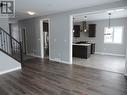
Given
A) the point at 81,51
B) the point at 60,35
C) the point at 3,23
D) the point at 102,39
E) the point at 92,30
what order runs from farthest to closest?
the point at 92,30
the point at 102,39
the point at 81,51
the point at 60,35
the point at 3,23

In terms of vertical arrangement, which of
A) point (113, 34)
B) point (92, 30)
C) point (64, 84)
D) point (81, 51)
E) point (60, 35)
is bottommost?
point (64, 84)

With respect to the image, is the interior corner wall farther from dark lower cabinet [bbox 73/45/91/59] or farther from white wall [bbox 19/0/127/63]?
dark lower cabinet [bbox 73/45/91/59]

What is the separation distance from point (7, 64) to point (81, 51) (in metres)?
4.43

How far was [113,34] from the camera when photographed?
808cm

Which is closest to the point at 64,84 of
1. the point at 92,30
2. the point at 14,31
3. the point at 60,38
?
the point at 60,38

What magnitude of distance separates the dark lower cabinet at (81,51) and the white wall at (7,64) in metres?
3.92

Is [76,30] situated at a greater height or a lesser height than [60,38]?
greater

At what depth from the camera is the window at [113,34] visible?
7.73m

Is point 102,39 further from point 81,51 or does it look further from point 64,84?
point 64,84

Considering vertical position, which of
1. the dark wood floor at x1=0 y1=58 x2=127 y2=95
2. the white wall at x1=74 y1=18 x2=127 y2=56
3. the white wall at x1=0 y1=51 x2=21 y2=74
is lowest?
the dark wood floor at x1=0 y1=58 x2=127 y2=95

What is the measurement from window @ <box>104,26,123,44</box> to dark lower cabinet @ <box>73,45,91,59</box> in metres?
2.27

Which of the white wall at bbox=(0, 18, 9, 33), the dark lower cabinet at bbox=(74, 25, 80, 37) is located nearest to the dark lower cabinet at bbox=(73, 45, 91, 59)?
the dark lower cabinet at bbox=(74, 25, 80, 37)

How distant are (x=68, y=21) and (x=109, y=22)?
159 inches

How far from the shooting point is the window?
7.73 metres
